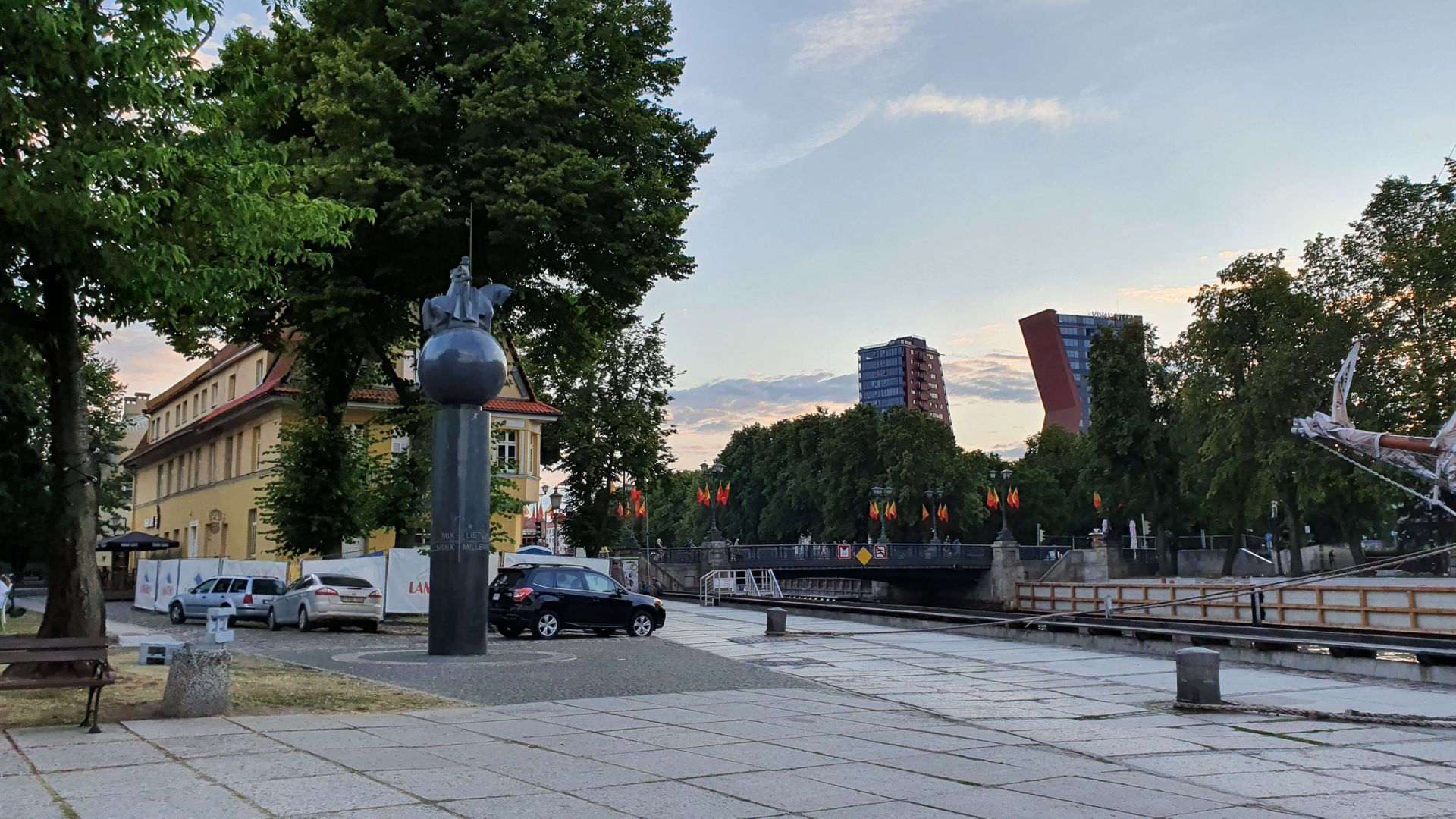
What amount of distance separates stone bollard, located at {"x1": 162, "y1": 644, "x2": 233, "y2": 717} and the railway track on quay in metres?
15.0

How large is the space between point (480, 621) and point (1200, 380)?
185ft

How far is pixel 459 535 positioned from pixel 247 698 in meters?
6.32

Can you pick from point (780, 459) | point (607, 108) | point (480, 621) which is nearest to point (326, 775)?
point (480, 621)

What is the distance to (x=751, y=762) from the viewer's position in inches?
347

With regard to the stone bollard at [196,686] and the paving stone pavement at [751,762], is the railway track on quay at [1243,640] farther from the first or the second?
the stone bollard at [196,686]

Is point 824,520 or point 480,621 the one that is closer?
point 480,621

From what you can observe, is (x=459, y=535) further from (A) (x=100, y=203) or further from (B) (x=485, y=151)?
(B) (x=485, y=151)

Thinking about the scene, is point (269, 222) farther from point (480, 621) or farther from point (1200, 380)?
point (1200, 380)

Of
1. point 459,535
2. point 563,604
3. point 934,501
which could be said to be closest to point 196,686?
point 459,535

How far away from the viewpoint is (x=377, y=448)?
160 ft

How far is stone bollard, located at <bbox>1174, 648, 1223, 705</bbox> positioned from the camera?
42.3ft

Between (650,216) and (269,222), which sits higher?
(650,216)

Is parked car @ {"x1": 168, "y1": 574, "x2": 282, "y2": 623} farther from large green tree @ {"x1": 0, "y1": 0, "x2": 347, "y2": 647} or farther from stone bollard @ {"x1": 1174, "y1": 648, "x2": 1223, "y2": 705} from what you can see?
stone bollard @ {"x1": 1174, "y1": 648, "x2": 1223, "y2": 705}

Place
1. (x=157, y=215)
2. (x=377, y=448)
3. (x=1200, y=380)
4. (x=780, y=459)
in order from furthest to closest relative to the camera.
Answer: (x=780, y=459)
(x=1200, y=380)
(x=377, y=448)
(x=157, y=215)
